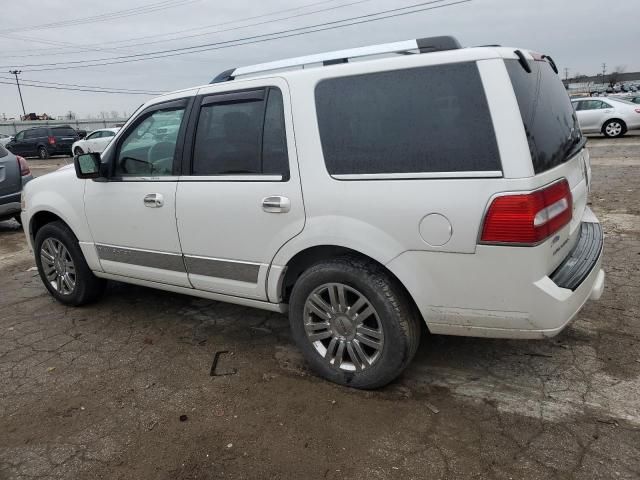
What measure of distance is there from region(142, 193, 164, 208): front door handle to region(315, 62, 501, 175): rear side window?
4.51ft

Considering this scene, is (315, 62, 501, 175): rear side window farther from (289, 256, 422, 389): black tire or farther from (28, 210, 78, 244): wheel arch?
(28, 210, 78, 244): wheel arch

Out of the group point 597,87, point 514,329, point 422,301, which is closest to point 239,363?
point 422,301

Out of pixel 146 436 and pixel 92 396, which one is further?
pixel 92 396

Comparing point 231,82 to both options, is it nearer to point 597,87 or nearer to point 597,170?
point 597,170

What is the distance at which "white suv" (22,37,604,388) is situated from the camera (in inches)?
95.8

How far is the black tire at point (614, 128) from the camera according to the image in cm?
1719

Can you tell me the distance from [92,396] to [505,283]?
2.54 m

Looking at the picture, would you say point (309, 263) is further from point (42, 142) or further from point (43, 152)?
point (43, 152)

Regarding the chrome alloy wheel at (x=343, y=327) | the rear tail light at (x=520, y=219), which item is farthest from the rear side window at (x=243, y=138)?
the rear tail light at (x=520, y=219)

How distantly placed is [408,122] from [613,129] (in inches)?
703

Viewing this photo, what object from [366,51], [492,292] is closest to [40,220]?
[366,51]

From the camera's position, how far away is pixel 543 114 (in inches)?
104

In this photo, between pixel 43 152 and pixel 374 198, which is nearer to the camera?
pixel 374 198

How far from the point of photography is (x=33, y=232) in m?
4.86
